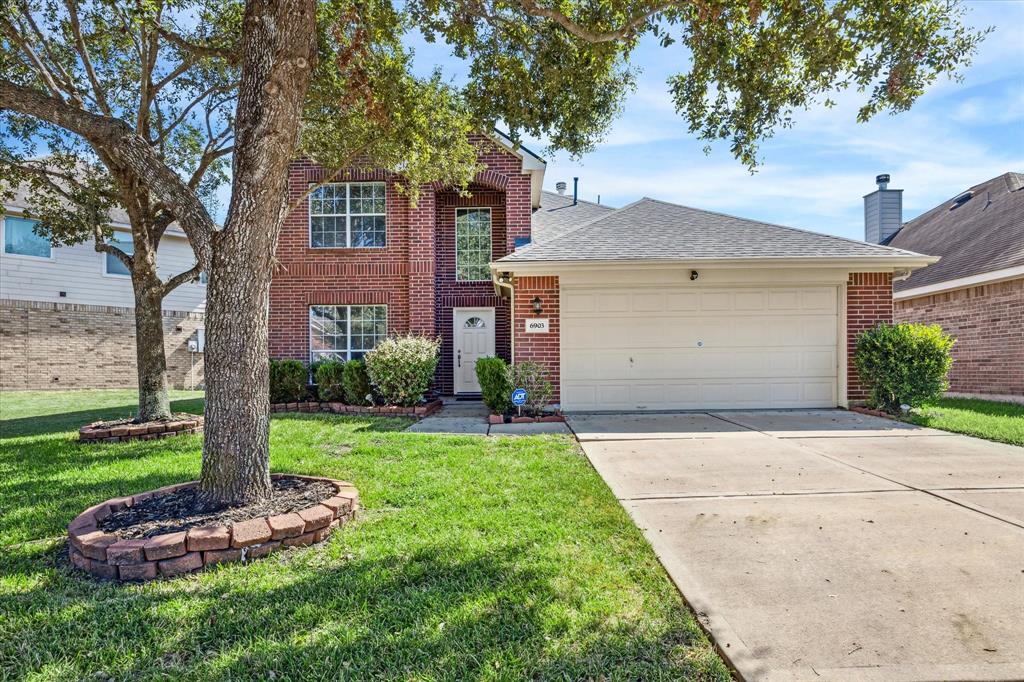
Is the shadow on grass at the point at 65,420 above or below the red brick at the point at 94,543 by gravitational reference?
below

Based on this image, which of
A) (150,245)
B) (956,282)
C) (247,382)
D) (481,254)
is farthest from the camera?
(481,254)

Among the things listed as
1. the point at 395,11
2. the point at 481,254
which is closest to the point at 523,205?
the point at 481,254

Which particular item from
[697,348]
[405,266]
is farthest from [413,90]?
[697,348]

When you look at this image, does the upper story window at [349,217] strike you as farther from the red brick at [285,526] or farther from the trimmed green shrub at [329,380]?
the red brick at [285,526]

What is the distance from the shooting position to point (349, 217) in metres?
12.1

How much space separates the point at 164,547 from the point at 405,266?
31.0 feet

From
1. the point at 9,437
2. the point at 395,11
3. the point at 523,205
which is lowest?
the point at 9,437

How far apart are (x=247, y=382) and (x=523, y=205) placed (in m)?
8.90

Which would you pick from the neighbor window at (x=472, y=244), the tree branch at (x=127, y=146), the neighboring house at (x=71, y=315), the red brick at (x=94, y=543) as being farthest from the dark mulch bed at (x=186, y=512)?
the neighboring house at (x=71, y=315)

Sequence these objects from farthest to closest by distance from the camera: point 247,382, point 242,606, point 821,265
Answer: point 821,265
point 247,382
point 242,606

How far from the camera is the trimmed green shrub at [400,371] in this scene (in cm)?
955

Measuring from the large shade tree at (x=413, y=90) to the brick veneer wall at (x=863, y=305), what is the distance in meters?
4.52

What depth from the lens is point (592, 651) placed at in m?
2.25

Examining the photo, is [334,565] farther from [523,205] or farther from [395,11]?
[523,205]
